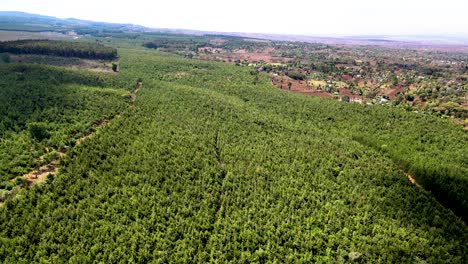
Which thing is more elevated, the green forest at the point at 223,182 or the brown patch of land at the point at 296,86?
the brown patch of land at the point at 296,86

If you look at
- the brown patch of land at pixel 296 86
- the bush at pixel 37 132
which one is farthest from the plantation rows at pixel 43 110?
the brown patch of land at pixel 296 86

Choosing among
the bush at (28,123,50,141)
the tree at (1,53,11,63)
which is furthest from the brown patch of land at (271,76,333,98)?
the tree at (1,53,11,63)

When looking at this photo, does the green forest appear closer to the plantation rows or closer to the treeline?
the plantation rows

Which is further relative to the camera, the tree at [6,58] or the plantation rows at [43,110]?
the tree at [6,58]

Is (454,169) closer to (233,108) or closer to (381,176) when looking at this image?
(381,176)

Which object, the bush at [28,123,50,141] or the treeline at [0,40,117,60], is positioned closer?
the bush at [28,123,50,141]

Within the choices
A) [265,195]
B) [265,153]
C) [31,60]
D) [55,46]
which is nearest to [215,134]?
[265,153]

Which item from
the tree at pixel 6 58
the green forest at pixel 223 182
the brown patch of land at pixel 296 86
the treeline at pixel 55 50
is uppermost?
the treeline at pixel 55 50

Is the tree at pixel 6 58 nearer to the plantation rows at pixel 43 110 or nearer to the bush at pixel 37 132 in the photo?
the plantation rows at pixel 43 110
